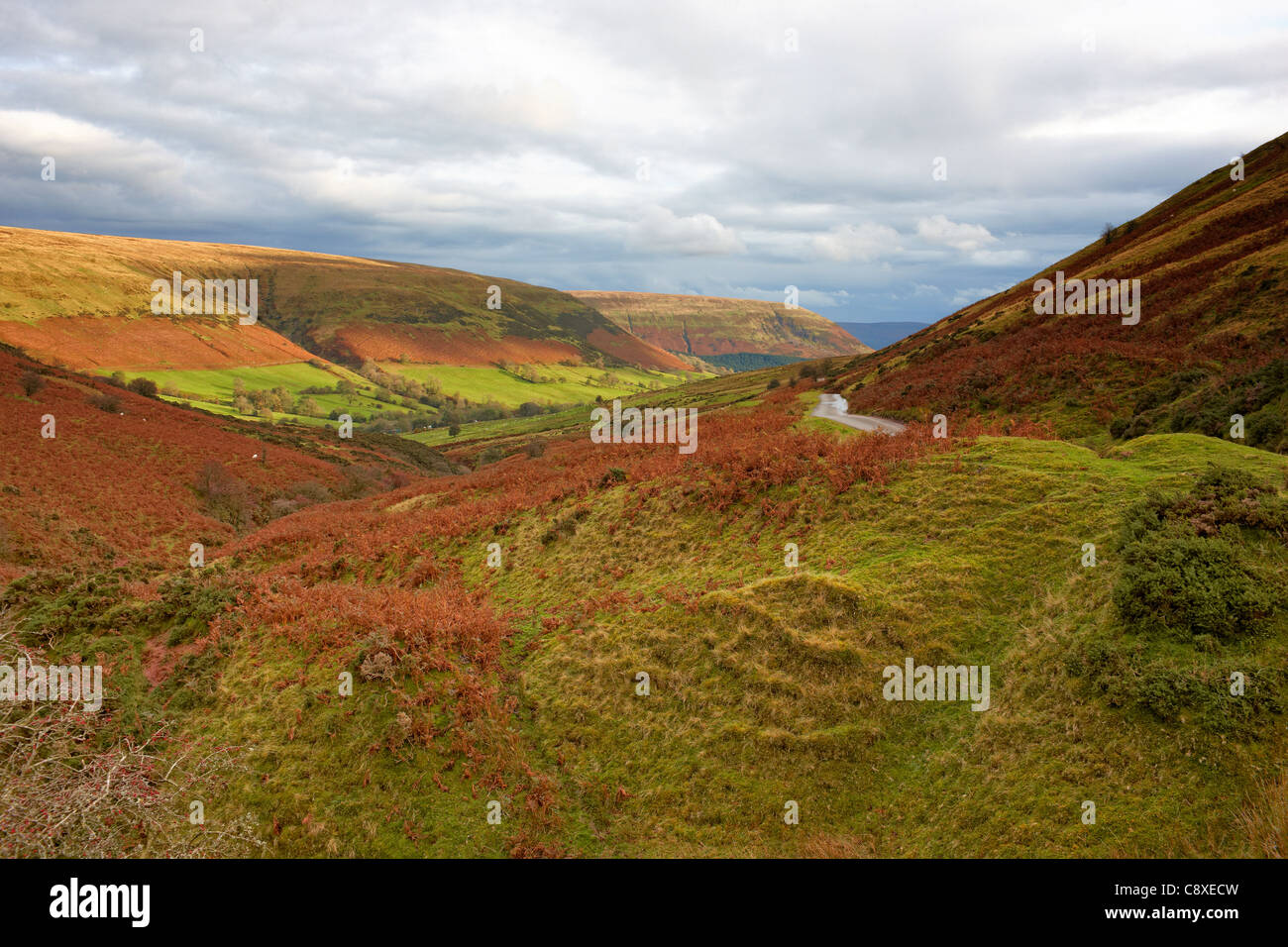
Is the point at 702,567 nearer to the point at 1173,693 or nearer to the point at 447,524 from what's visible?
Result: the point at 1173,693

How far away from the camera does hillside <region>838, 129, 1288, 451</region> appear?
79.7ft

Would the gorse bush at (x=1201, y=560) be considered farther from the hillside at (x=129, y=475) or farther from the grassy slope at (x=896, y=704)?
the hillside at (x=129, y=475)

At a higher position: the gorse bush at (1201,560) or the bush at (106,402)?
the bush at (106,402)

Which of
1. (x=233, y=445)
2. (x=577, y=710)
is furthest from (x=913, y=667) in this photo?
(x=233, y=445)

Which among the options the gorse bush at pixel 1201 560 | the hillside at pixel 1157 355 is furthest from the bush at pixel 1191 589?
the hillside at pixel 1157 355

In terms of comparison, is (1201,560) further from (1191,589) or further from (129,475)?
(129,475)

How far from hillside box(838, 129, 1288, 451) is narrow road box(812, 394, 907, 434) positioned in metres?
1.41

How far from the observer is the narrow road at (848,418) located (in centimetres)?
3269

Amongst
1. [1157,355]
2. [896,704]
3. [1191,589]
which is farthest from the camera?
[1157,355]

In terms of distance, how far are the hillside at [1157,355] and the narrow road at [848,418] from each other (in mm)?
1407

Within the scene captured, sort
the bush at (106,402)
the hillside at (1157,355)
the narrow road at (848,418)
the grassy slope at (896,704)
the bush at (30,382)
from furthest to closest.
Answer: the bush at (106,402), the bush at (30,382), the narrow road at (848,418), the hillside at (1157,355), the grassy slope at (896,704)

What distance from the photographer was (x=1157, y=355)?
3173 cm

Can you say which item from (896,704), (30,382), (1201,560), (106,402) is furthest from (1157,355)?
(30,382)

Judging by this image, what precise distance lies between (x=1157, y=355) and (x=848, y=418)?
15.3 m
